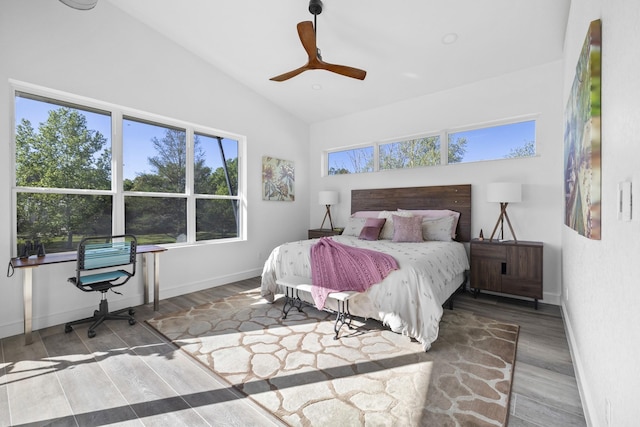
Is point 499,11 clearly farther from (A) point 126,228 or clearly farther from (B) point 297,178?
(A) point 126,228

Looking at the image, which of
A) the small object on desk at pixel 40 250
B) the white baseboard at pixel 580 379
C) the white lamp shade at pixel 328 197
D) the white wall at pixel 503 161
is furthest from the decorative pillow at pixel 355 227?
the small object on desk at pixel 40 250

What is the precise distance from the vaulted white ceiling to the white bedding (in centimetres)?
240

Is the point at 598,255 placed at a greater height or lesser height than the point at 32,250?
greater

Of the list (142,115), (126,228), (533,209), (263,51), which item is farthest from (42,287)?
(533,209)

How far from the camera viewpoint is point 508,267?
3404 mm

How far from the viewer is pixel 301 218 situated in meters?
5.80

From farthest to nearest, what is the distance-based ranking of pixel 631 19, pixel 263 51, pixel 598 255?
pixel 263 51 < pixel 598 255 < pixel 631 19

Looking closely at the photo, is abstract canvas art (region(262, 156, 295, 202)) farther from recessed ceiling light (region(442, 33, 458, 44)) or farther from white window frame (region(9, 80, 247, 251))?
recessed ceiling light (region(442, 33, 458, 44))

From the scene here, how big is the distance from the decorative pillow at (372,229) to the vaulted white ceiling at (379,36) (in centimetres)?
207

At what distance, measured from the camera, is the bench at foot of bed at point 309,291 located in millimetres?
2568

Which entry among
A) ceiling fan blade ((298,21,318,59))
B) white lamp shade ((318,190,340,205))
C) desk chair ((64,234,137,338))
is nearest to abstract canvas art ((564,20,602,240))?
ceiling fan blade ((298,21,318,59))

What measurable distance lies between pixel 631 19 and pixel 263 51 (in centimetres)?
374

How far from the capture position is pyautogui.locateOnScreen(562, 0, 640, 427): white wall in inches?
34.7

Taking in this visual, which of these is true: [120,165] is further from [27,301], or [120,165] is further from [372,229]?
[372,229]
